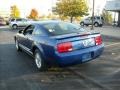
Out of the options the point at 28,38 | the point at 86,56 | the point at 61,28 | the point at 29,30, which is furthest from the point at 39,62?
the point at 29,30

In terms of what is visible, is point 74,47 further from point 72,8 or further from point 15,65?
point 72,8

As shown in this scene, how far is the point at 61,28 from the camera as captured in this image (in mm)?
8648

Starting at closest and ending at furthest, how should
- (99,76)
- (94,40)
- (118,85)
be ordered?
(118,85), (99,76), (94,40)

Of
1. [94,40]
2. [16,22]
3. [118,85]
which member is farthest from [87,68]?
[16,22]

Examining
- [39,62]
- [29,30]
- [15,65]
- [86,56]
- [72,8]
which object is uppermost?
[72,8]

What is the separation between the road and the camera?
6.51 m

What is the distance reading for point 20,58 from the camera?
10.4 meters

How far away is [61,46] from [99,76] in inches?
50.3

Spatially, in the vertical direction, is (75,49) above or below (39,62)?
above

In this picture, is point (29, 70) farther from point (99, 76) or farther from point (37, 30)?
point (99, 76)

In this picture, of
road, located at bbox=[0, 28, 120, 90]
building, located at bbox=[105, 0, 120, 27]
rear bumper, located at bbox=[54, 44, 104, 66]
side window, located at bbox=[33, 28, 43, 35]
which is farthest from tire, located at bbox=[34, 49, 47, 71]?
building, located at bbox=[105, 0, 120, 27]

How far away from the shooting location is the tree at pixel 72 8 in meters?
39.0

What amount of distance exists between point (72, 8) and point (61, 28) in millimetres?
31124

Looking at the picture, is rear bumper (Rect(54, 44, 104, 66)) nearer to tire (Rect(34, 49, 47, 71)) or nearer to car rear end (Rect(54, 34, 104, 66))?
car rear end (Rect(54, 34, 104, 66))
